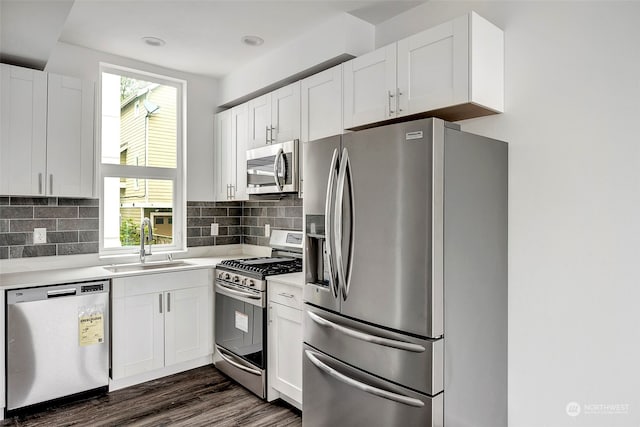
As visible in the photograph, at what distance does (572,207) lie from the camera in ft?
6.28

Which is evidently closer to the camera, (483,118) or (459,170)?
(459,170)

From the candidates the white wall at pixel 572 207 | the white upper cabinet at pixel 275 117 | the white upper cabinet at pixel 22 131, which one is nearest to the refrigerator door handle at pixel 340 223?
the white wall at pixel 572 207

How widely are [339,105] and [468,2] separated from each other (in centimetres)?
94

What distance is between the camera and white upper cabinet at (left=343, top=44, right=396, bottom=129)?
7.63 ft

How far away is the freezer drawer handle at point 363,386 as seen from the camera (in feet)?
5.80

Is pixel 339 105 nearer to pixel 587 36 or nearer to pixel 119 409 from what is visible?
pixel 587 36

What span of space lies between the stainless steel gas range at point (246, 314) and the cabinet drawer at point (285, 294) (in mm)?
68

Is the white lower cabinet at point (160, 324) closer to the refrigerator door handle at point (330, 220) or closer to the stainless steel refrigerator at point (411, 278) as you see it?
the stainless steel refrigerator at point (411, 278)

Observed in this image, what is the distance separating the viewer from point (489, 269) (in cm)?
200

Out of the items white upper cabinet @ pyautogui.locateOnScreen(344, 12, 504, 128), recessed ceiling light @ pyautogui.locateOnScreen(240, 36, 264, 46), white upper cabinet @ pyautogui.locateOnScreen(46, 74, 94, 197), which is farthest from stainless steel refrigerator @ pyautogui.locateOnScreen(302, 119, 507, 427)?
white upper cabinet @ pyautogui.locateOnScreen(46, 74, 94, 197)

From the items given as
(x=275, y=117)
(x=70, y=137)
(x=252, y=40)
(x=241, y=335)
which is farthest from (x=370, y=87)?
(x=70, y=137)

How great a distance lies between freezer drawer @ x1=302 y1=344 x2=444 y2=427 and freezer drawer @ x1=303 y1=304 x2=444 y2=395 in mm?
44

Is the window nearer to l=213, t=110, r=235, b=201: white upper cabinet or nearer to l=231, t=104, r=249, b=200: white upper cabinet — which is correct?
l=213, t=110, r=235, b=201: white upper cabinet

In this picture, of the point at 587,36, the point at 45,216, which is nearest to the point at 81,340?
the point at 45,216
